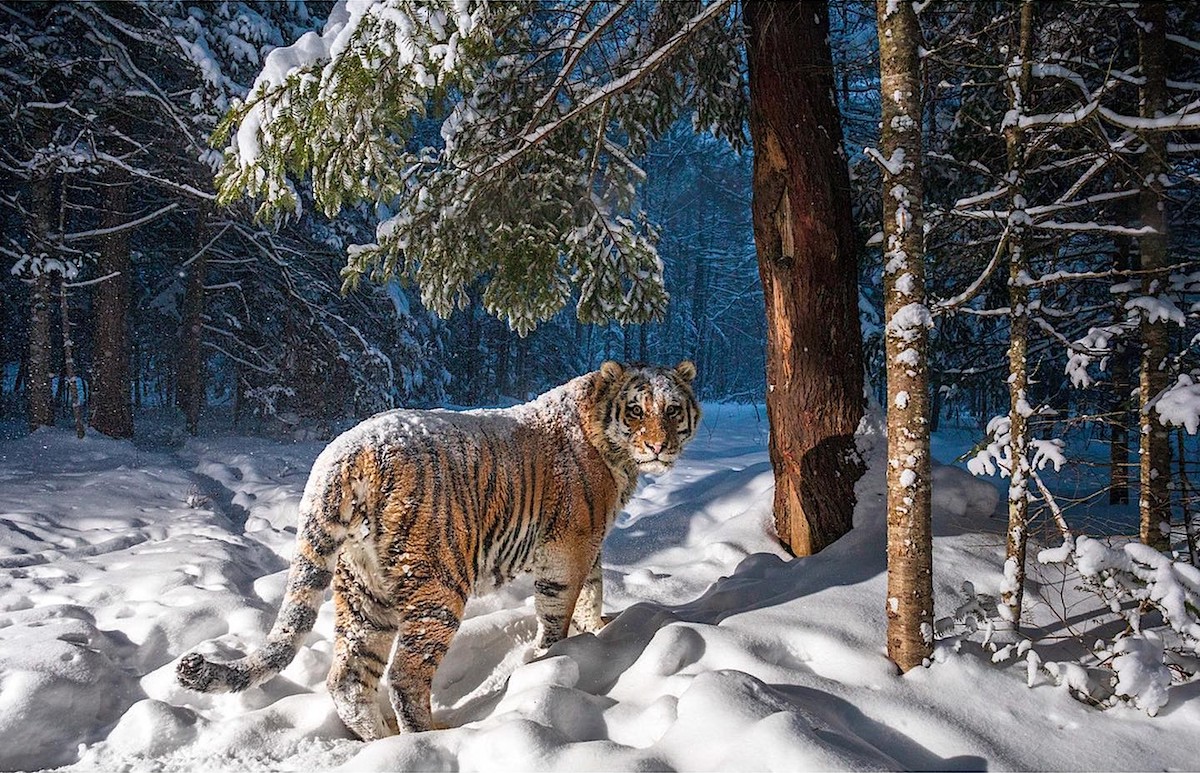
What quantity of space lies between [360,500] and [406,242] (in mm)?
3137

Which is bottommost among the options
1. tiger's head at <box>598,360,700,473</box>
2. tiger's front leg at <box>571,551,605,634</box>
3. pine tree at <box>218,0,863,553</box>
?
tiger's front leg at <box>571,551,605,634</box>

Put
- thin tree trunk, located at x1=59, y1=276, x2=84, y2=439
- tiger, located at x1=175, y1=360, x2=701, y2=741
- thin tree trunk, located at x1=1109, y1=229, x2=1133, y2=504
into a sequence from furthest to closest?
1. thin tree trunk, located at x1=59, y1=276, x2=84, y2=439
2. thin tree trunk, located at x1=1109, y1=229, x2=1133, y2=504
3. tiger, located at x1=175, y1=360, x2=701, y2=741

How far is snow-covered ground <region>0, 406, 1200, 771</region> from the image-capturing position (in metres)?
2.51

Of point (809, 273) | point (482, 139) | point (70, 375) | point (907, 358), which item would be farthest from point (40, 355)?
point (907, 358)

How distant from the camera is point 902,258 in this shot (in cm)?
301

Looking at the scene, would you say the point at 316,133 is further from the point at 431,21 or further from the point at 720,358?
the point at 720,358

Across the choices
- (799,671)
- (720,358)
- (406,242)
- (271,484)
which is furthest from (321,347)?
(720,358)

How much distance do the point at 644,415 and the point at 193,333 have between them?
13844 mm

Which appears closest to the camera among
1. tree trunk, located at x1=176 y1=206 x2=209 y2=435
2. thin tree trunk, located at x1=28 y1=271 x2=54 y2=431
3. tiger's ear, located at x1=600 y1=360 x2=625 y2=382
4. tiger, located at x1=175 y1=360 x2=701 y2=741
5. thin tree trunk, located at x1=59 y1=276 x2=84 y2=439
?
tiger, located at x1=175 y1=360 x2=701 y2=741

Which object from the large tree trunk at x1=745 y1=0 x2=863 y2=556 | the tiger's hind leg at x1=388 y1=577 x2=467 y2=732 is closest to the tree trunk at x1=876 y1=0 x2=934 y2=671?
the large tree trunk at x1=745 y1=0 x2=863 y2=556

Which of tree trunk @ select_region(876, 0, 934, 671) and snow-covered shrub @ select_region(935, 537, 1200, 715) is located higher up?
tree trunk @ select_region(876, 0, 934, 671)

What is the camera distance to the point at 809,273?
499 centimetres

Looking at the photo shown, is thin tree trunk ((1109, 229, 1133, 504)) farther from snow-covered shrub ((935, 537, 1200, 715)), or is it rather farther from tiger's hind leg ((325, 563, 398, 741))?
tiger's hind leg ((325, 563, 398, 741))

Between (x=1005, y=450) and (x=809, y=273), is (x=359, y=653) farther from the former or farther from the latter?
(x=809, y=273)
